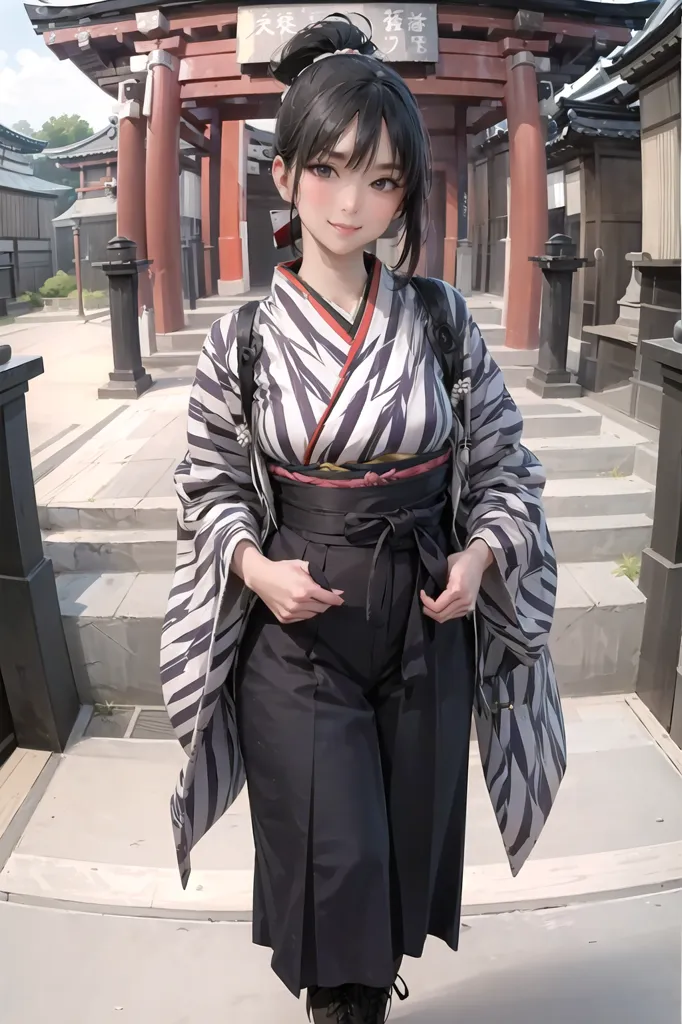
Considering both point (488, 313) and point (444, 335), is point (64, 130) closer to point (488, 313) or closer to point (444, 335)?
point (444, 335)

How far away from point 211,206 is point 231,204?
0.14m

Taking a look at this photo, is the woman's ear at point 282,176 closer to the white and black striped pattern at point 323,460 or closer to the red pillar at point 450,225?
the white and black striped pattern at point 323,460

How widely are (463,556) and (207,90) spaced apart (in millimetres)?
2616

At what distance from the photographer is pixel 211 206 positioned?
3777mm

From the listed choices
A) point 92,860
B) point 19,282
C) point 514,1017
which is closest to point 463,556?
point 514,1017

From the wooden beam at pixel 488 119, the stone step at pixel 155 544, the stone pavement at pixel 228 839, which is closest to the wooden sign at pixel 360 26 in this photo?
the wooden beam at pixel 488 119

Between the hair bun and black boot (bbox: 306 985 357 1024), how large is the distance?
3.39ft

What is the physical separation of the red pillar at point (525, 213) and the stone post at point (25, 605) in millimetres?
1985

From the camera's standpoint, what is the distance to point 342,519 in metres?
0.77

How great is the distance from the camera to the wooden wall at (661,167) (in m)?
2.77

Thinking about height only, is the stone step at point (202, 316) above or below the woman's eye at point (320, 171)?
above

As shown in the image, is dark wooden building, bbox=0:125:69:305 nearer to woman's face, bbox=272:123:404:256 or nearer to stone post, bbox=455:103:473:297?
woman's face, bbox=272:123:404:256

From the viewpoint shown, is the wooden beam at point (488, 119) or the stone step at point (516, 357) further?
the wooden beam at point (488, 119)

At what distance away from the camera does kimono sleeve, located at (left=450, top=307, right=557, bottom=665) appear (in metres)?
0.82
